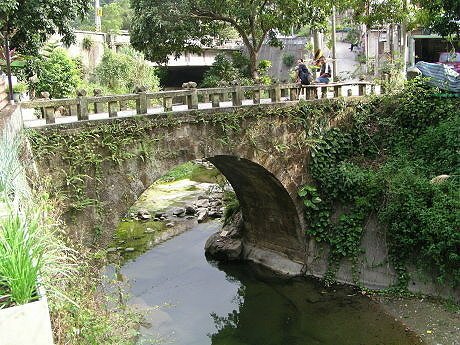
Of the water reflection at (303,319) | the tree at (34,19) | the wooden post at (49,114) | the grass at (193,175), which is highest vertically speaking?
the tree at (34,19)

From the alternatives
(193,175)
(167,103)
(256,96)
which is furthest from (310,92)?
(193,175)

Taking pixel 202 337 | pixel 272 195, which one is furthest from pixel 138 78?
pixel 202 337

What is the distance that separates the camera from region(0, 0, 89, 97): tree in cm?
1563

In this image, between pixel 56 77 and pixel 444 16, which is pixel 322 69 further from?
pixel 56 77

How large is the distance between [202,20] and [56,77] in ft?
21.5

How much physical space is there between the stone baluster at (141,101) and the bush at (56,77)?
9.37 meters

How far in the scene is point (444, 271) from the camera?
1221 cm

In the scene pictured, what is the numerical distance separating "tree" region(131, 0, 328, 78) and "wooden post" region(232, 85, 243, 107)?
7.13 meters

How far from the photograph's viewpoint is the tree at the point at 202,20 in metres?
19.1

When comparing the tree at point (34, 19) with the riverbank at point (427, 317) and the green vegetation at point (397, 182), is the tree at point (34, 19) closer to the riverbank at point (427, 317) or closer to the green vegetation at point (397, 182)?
the green vegetation at point (397, 182)

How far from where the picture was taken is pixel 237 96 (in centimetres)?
1296

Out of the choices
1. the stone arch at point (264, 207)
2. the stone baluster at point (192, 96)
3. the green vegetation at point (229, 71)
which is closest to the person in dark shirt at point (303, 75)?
the stone arch at point (264, 207)

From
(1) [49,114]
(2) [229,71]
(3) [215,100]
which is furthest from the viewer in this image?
(2) [229,71]

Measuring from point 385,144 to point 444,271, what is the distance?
4.51m
